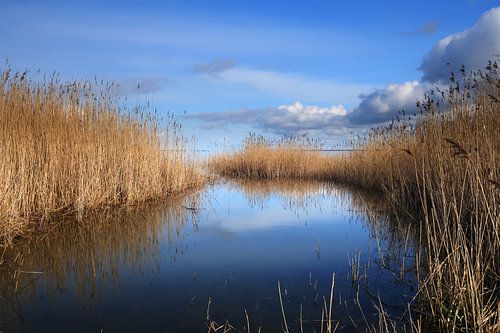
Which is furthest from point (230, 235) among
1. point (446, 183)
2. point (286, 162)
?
point (286, 162)

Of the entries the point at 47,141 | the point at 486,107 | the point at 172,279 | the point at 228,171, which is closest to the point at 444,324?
the point at 172,279

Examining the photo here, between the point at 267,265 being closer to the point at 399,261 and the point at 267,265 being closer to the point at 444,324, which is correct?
the point at 399,261

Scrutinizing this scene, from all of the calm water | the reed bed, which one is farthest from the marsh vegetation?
the reed bed

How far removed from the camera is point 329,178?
46.9ft

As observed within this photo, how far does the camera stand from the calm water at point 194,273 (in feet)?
8.61

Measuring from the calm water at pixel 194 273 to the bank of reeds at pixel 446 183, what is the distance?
0.44 meters

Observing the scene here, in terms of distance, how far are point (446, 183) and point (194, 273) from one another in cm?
347

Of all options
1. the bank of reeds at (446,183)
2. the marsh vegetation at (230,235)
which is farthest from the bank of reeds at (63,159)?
the bank of reeds at (446,183)

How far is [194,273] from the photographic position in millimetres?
3633

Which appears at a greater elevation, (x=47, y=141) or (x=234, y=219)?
(x=47, y=141)

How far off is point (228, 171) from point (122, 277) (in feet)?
45.8

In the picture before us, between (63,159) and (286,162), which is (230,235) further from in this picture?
(286,162)

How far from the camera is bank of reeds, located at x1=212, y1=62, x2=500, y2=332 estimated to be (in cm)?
242

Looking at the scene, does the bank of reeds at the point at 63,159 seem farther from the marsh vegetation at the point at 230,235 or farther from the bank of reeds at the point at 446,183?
the bank of reeds at the point at 446,183
